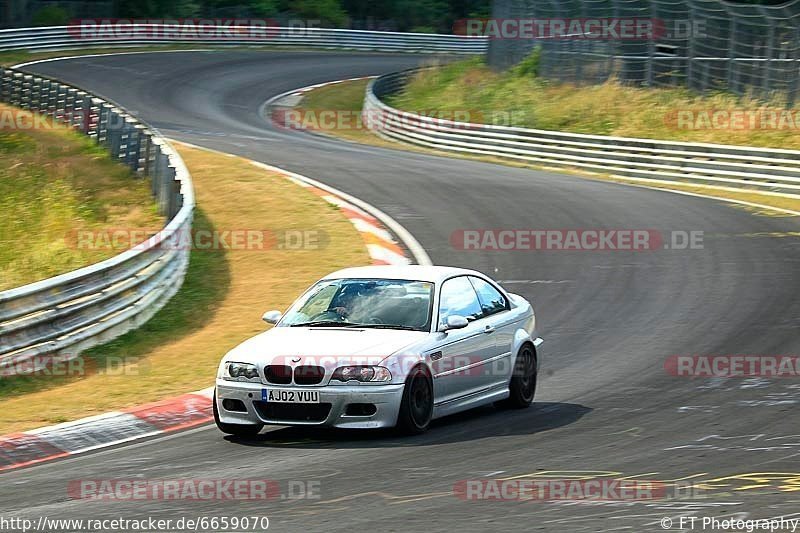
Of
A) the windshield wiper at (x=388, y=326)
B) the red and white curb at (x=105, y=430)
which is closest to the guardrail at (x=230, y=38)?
the red and white curb at (x=105, y=430)

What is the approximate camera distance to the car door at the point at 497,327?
34.9 feet

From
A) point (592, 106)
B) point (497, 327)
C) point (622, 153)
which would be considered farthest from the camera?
point (592, 106)

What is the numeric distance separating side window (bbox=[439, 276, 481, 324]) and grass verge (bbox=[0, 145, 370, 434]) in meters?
2.86

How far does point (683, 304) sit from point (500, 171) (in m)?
14.0

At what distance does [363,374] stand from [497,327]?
190cm

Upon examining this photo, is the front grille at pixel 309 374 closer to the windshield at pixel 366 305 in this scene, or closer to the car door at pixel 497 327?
the windshield at pixel 366 305

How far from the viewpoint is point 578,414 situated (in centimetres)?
1020

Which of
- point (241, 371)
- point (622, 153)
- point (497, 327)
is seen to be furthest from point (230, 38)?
point (241, 371)

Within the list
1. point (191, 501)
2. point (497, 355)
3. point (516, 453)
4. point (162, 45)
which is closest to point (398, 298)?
point (497, 355)

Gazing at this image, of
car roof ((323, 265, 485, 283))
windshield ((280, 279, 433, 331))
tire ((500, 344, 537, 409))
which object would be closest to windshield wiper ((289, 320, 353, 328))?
windshield ((280, 279, 433, 331))

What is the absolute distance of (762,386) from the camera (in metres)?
11.1

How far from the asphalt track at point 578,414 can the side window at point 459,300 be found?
2.83 feet

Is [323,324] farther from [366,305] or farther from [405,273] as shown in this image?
[405,273]

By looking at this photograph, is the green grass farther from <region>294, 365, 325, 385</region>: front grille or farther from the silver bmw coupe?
<region>294, 365, 325, 385</region>: front grille
